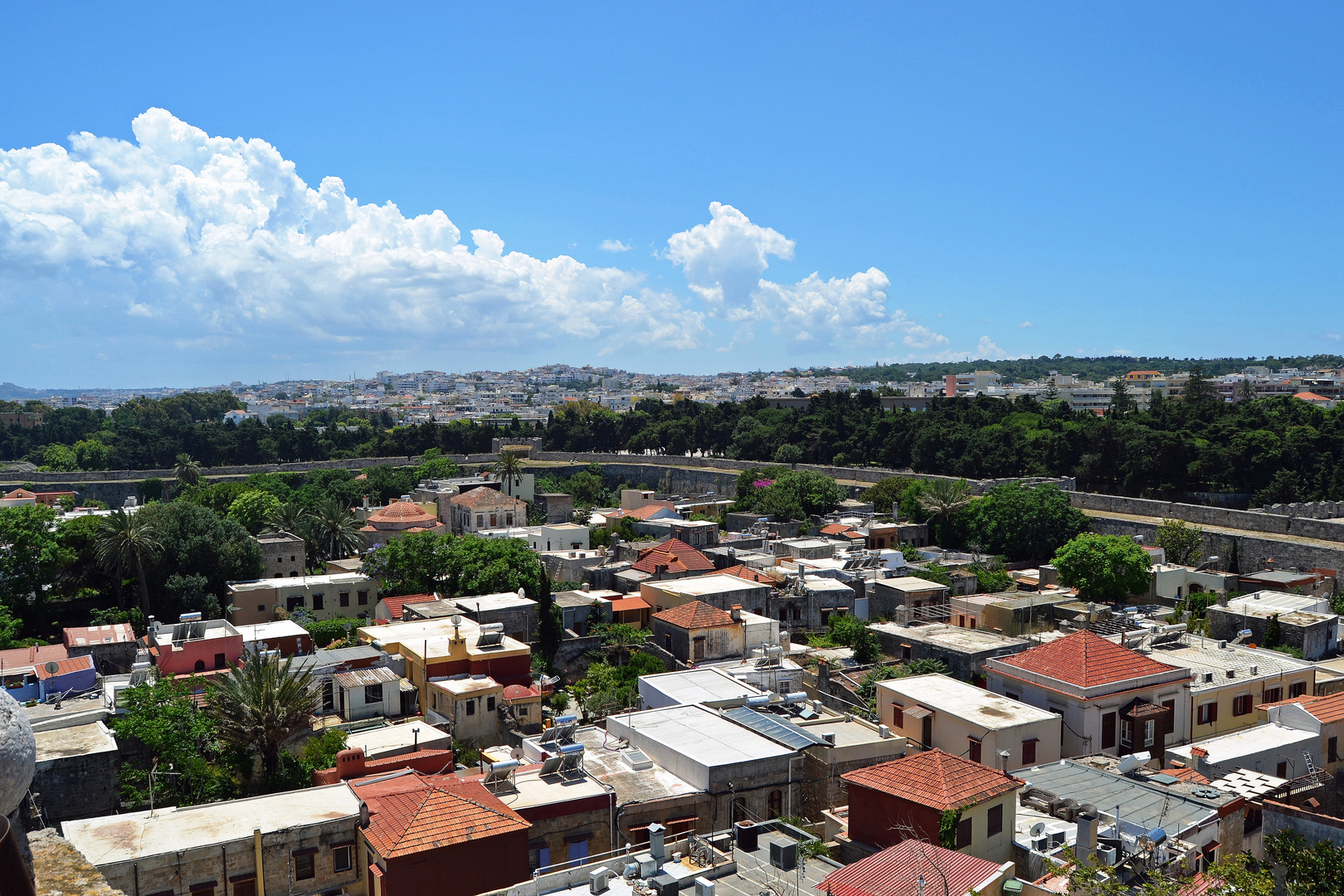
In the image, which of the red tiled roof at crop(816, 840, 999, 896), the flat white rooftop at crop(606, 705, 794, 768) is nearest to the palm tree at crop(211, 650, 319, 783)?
the flat white rooftop at crop(606, 705, 794, 768)

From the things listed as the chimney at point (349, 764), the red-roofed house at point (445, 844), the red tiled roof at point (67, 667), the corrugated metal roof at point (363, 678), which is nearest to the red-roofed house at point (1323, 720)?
the red-roofed house at point (445, 844)

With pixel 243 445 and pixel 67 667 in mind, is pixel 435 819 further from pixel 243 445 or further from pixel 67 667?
pixel 243 445

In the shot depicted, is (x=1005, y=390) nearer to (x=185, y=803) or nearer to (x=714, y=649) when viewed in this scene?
(x=714, y=649)

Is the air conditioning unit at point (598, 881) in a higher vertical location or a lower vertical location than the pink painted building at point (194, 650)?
higher

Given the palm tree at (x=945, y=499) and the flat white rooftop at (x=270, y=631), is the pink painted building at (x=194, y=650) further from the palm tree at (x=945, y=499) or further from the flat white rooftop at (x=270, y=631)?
the palm tree at (x=945, y=499)

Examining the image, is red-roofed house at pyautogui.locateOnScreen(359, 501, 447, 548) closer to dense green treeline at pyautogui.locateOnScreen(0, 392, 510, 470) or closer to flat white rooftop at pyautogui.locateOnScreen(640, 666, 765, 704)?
flat white rooftop at pyautogui.locateOnScreen(640, 666, 765, 704)

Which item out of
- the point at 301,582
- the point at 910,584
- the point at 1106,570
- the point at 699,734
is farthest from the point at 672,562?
the point at 699,734
